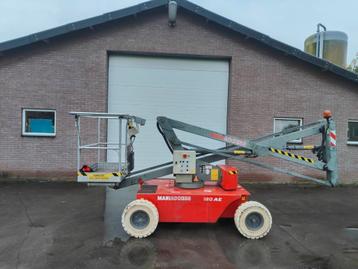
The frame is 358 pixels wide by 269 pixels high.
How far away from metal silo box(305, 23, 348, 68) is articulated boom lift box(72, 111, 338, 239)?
384 inches

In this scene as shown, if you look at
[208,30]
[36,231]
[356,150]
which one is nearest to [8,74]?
[36,231]

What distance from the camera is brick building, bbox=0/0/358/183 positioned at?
9.49m

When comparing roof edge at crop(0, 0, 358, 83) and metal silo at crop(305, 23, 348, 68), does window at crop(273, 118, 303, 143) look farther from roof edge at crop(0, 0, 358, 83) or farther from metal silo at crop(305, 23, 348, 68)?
metal silo at crop(305, 23, 348, 68)

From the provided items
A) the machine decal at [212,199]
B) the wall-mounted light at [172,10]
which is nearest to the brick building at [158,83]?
the wall-mounted light at [172,10]

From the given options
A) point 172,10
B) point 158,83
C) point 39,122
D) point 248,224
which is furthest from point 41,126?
point 248,224

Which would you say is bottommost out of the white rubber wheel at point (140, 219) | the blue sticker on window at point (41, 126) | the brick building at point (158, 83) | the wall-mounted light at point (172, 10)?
the white rubber wheel at point (140, 219)

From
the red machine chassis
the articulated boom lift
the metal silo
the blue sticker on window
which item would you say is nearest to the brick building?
the blue sticker on window

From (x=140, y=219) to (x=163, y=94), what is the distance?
6.15 metres

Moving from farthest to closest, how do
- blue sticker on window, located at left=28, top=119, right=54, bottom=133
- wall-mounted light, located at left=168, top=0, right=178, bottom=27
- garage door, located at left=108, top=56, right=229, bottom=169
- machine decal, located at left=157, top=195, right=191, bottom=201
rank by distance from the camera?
garage door, located at left=108, top=56, right=229, bottom=169
blue sticker on window, located at left=28, top=119, right=54, bottom=133
wall-mounted light, located at left=168, top=0, right=178, bottom=27
machine decal, located at left=157, top=195, right=191, bottom=201

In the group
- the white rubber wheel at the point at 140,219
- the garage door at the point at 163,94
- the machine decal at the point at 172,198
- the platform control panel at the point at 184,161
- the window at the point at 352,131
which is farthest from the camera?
the window at the point at 352,131

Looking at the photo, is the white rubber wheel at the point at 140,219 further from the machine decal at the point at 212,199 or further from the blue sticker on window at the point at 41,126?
the blue sticker on window at the point at 41,126

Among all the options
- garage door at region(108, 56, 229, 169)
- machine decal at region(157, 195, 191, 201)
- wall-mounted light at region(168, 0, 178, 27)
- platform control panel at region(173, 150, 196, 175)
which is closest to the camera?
machine decal at region(157, 195, 191, 201)

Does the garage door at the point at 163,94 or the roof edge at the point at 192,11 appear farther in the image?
the garage door at the point at 163,94

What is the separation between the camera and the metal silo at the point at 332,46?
13258 millimetres
